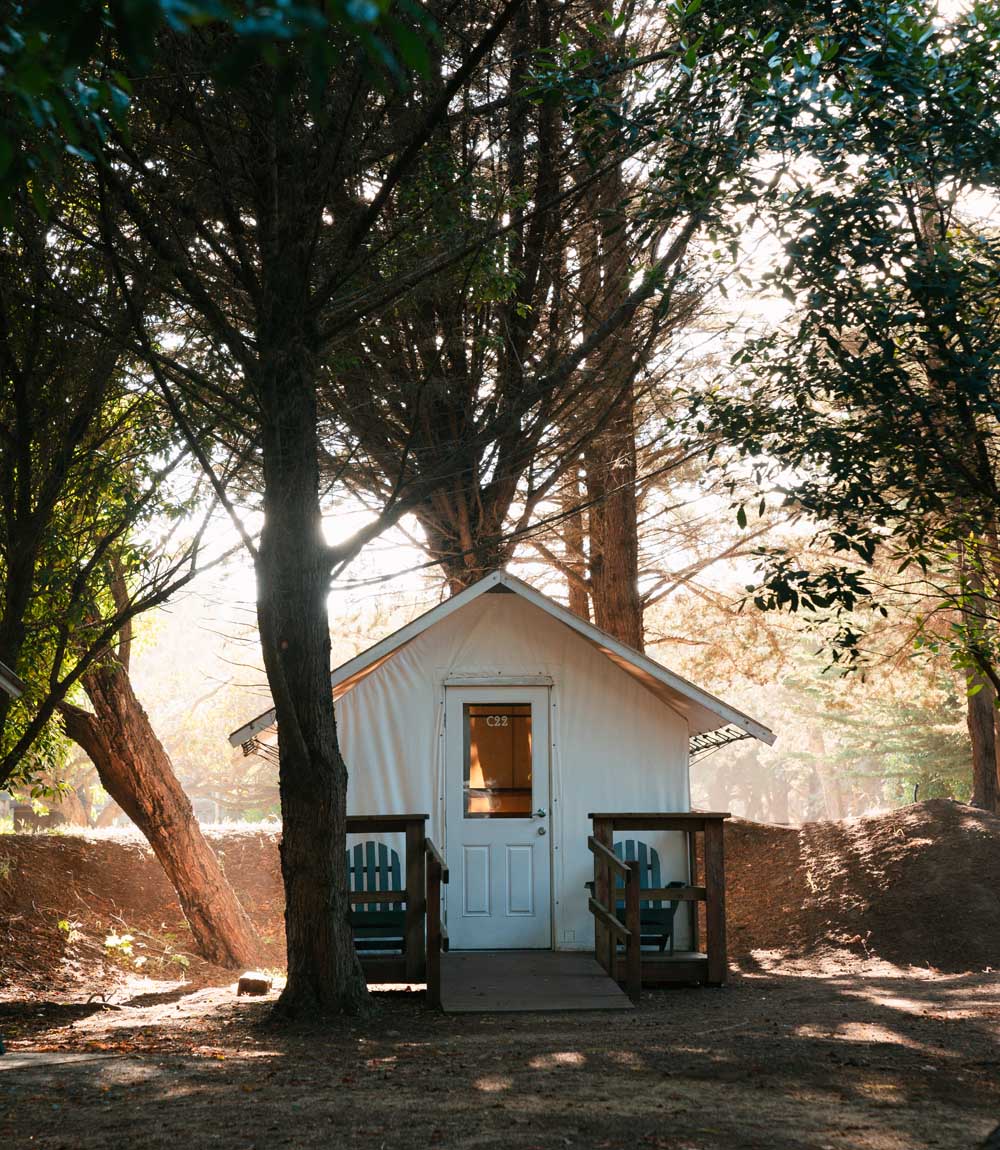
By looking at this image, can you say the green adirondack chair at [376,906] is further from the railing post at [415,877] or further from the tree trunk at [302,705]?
the tree trunk at [302,705]

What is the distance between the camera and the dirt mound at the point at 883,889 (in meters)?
13.0

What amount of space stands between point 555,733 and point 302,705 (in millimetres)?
3790

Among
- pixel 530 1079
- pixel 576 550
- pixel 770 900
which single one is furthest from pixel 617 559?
pixel 530 1079

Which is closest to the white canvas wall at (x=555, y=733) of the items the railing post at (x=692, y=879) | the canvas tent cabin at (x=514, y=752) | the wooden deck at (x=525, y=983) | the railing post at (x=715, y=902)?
the canvas tent cabin at (x=514, y=752)

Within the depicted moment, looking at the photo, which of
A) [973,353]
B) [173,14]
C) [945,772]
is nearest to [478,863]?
[973,353]

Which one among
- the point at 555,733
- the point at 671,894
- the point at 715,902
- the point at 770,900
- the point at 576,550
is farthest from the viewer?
the point at 576,550

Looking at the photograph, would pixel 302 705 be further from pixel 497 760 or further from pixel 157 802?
pixel 157 802

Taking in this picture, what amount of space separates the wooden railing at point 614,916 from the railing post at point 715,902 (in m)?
0.67

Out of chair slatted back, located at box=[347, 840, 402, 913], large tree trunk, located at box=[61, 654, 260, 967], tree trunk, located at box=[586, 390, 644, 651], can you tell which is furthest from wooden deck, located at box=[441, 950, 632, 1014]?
tree trunk, located at box=[586, 390, 644, 651]

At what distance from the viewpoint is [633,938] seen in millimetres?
9250

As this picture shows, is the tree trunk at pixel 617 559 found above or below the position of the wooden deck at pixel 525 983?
above

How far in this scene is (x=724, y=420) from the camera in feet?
26.7

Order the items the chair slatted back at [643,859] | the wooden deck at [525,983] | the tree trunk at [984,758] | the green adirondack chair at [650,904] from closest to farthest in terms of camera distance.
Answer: the wooden deck at [525,983] → the green adirondack chair at [650,904] → the chair slatted back at [643,859] → the tree trunk at [984,758]

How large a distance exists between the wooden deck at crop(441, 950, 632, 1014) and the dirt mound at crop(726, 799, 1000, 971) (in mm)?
4536
